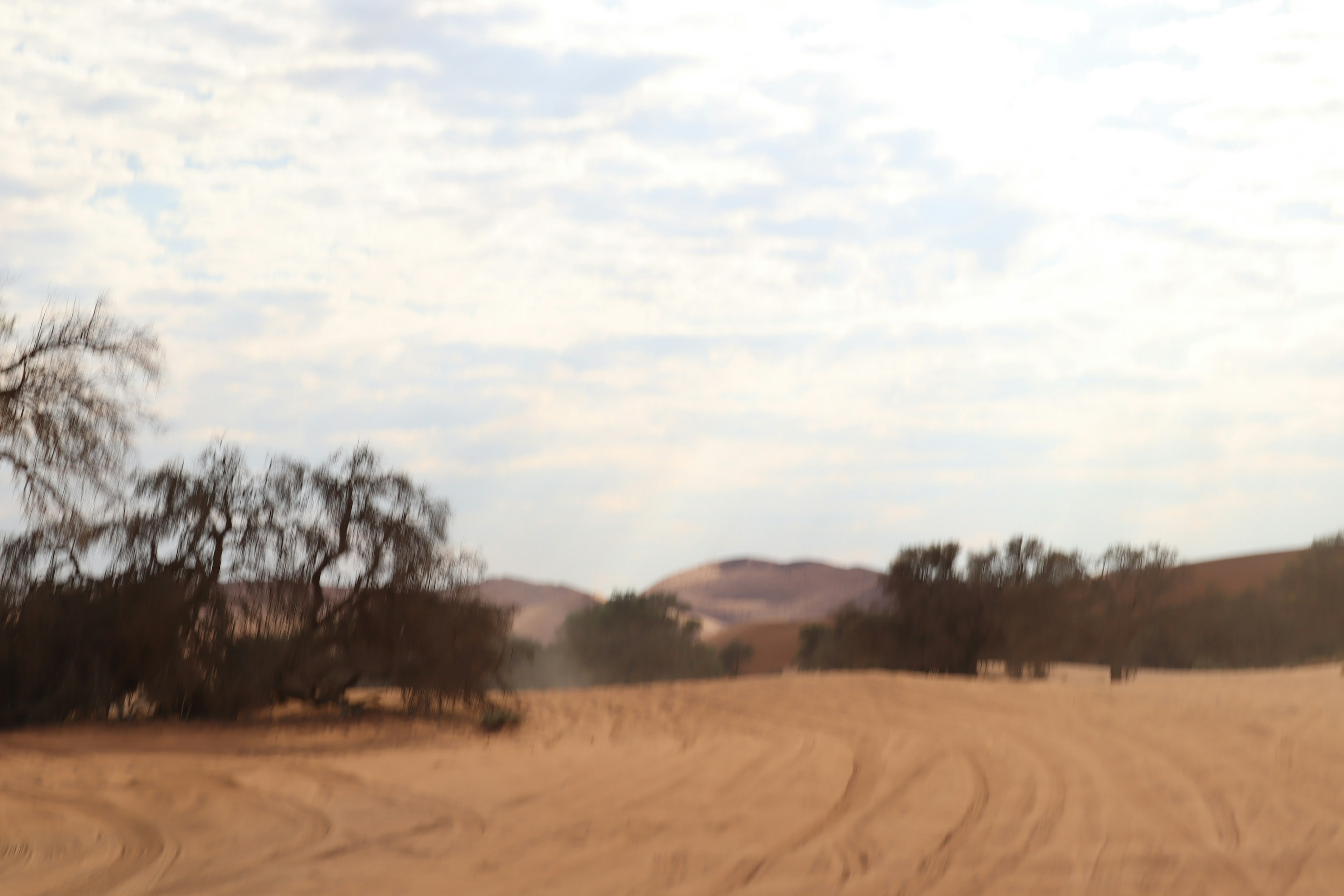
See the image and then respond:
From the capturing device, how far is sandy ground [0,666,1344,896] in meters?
5.43

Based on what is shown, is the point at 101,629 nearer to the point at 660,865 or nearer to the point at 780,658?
the point at 660,865

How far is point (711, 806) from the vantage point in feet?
23.6

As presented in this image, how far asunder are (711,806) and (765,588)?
291ft

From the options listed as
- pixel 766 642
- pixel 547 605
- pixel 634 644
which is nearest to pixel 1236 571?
pixel 766 642

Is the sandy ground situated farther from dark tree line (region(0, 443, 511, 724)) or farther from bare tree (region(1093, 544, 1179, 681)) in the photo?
bare tree (region(1093, 544, 1179, 681))

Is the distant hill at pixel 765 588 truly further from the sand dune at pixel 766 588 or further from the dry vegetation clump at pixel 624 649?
the dry vegetation clump at pixel 624 649

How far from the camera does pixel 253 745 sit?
1087cm

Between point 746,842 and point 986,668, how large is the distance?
2357 centimetres

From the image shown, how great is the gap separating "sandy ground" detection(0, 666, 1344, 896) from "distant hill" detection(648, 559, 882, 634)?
216ft

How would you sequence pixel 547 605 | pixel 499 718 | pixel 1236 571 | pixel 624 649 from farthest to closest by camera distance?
pixel 1236 571
pixel 547 605
pixel 624 649
pixel 499 718

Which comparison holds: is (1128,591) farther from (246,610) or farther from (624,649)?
(246,610)

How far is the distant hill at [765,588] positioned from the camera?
277 ft

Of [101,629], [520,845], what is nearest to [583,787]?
[520,845]

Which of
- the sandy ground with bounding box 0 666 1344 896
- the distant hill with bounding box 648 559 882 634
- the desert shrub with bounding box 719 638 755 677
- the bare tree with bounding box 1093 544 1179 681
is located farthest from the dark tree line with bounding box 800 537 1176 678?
the distant hill with bounding box 648 559 882 634
